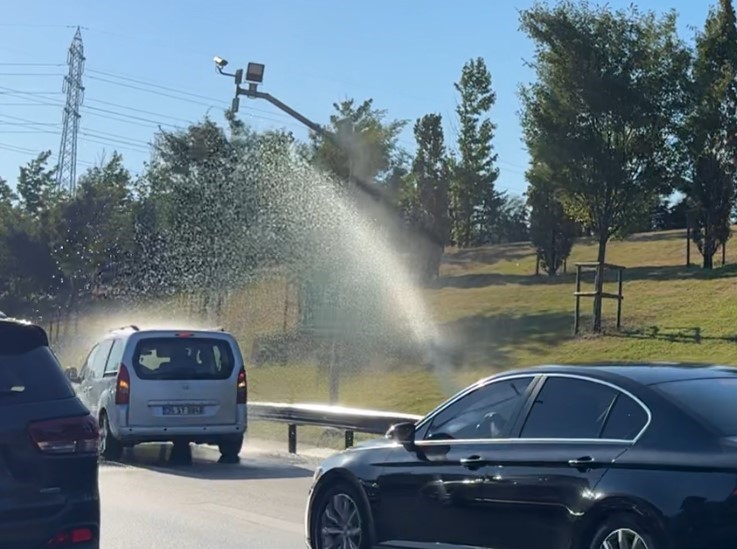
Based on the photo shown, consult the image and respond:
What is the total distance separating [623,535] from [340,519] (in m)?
2.55

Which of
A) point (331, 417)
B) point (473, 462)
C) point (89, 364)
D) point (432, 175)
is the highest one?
point (432, 175)

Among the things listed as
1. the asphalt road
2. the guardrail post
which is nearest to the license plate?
the asphalt road

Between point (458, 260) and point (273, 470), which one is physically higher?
point (458, 260)

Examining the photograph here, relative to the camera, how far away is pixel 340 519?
26.2 feet

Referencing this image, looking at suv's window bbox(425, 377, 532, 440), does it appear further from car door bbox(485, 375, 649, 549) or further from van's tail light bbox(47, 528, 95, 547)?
van's tail light bbox(47, 528, 95, 547)

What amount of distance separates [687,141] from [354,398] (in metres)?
9.89

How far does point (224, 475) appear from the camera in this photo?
44.5 feet

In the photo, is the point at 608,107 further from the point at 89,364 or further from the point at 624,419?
the point at 624,419

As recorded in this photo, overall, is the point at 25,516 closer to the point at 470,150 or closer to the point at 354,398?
the point at 354,398

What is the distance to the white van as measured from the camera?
1451cm

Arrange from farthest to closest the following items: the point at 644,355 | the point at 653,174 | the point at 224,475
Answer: the point at 653,174, the point at 644,355, the point at 224,475

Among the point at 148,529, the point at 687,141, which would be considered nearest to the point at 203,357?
the point at 148,529

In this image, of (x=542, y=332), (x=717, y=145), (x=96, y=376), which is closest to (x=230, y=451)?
(x=96, y=376)

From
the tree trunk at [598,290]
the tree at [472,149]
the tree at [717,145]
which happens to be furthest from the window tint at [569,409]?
the tree at [472,149]
